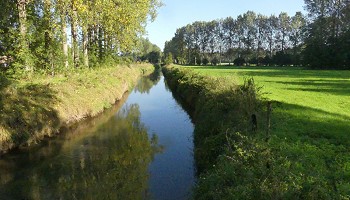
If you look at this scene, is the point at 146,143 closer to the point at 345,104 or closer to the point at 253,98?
the point at 253,98

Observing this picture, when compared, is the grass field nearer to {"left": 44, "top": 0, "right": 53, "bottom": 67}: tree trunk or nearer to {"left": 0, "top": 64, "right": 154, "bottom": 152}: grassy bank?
{"left": 0, "top": 64, "right": 154, "bottom": 152}: grassy bank

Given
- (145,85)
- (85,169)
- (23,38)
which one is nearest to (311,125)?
(85,169)

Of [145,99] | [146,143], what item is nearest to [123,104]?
[145,99]

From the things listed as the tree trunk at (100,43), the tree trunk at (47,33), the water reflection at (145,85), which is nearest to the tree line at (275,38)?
the water reflection at (145,85)

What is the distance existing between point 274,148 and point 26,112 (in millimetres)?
12022

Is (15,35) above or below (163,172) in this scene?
above

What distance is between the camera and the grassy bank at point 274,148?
6891 mm

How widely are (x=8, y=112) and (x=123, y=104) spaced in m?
15.6

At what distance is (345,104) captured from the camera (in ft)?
58.0

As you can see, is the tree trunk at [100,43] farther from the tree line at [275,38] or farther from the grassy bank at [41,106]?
the tree line at [275,38]

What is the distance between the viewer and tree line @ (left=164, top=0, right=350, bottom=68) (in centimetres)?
6438

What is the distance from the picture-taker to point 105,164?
13.2 metres

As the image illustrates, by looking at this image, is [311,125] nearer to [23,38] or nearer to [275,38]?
[23,38]

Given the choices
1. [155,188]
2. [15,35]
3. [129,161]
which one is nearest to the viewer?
[155,188]
